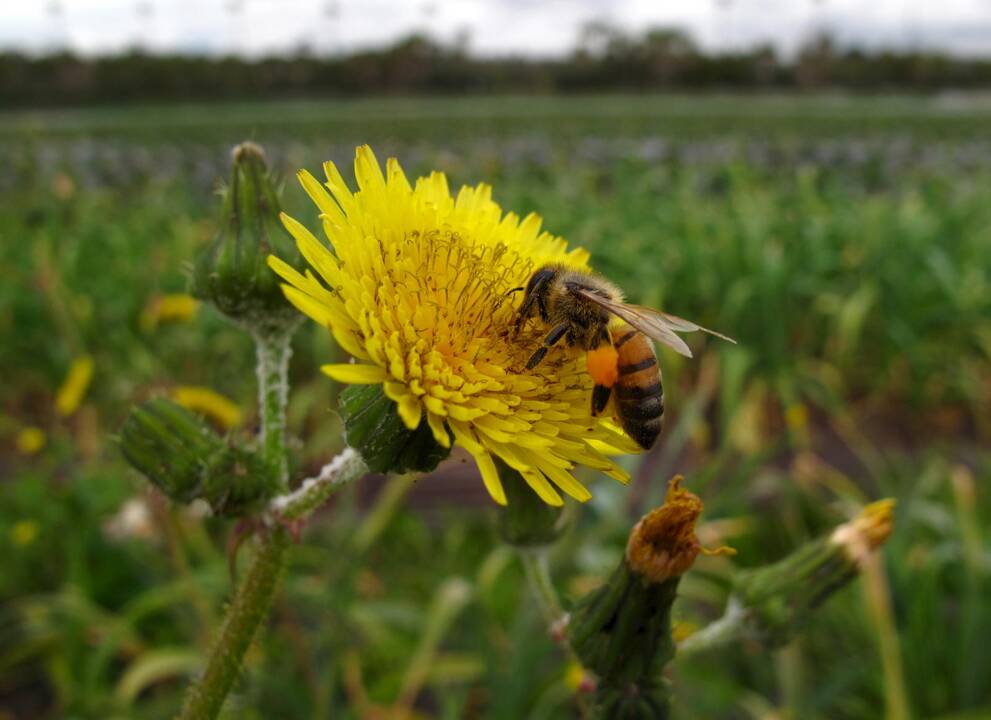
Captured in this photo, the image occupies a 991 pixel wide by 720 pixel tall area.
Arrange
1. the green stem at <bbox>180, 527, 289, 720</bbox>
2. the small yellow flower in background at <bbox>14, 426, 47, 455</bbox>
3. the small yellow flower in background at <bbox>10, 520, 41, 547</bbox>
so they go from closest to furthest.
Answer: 1. the green stem at <bbox>180, 527, 289, 720</bbox>
2. the small yellow flower in background at <bbox>10, 520, 41, 547</bbox>
3. the small yellow flower in background at <bbox>14, 426, 47, 455</bbox>

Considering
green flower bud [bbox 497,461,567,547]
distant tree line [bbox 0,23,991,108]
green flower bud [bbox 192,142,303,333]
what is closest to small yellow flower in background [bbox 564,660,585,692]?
green flower bud [bbox 497,461,567,547]

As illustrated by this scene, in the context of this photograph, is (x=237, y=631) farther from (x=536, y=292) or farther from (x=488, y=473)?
(x=536, y=292)

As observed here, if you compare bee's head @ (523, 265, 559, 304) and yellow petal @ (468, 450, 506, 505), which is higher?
bee's head @ (523, 265, 559, 304)

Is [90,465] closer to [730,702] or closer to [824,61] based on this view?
[730,702]

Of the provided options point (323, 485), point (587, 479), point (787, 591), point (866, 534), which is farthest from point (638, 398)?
point (587, 479)

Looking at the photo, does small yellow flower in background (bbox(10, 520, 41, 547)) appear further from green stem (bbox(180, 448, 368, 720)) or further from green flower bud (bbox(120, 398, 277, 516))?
green stem (bbox(180, 448, 368, 720))

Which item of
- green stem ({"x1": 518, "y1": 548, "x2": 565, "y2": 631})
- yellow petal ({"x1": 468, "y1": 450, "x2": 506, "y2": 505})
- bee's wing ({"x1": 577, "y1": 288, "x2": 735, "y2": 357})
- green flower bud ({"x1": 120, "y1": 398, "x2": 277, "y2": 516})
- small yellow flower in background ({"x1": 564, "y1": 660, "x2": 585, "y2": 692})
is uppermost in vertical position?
bee's wing ({"x1": 577, "y1": 288, "x2": 735, "y2": 357})

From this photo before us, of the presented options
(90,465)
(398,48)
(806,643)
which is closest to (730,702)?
(806,643)

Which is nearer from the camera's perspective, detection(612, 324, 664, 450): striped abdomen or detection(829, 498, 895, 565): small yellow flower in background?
detection(612, 324, 664, 450): striped abdomen
